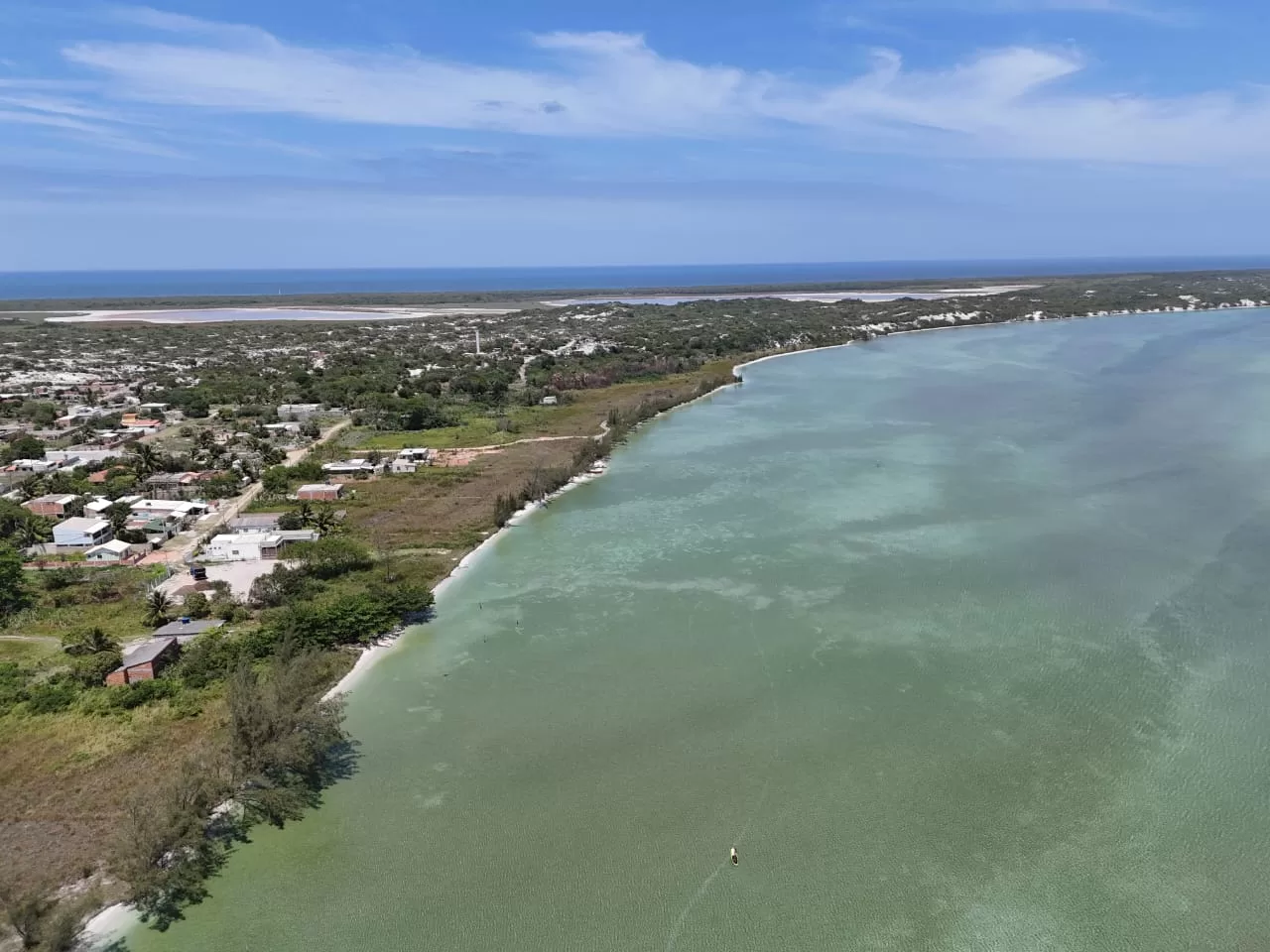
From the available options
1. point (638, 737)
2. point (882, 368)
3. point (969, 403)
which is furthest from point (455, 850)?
point (882, 368)

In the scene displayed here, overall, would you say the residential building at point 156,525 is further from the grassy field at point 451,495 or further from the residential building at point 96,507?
the grassy field at point 451,495

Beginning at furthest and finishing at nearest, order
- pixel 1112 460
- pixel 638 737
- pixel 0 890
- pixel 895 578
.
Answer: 1. pixel 1112 460
2. pixel 895 578
3. pixel 638 737
4. pixel 0 890

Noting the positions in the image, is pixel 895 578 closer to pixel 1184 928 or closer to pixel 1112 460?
pixel 1184 928

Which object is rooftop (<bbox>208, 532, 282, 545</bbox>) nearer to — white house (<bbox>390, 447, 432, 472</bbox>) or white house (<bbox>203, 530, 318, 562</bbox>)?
white house (<bbox>203, 530, 318, 562</bbox>)

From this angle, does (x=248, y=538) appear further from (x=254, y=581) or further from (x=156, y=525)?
(x=156, y=525)

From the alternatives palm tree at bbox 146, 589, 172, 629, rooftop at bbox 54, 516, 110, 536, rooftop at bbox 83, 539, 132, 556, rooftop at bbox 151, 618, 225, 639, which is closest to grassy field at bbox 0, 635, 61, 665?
palm tree at bbox 146, 589, 172, 629

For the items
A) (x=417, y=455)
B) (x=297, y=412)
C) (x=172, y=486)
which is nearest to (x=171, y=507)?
(x=172, y=486)

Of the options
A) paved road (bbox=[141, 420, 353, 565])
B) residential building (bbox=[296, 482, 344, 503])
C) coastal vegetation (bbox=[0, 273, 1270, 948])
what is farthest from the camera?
residential building (bbox=[296, 482, 344, 503])
